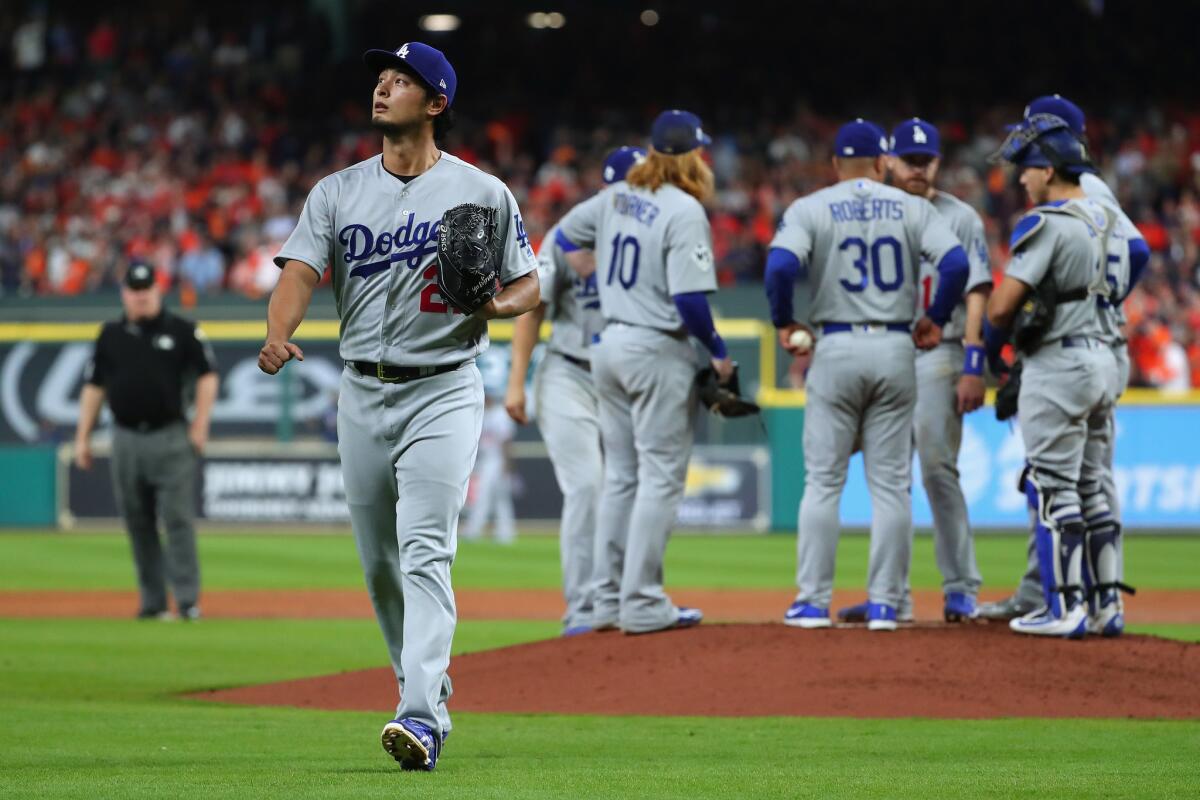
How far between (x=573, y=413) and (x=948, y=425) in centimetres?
189

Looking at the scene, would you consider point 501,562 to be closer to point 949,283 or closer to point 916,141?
point 916,141

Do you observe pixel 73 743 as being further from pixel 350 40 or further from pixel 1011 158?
pixel 350 40

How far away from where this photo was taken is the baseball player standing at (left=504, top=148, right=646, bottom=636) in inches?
363

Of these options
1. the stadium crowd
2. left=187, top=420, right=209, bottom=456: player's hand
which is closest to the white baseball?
left=187, top=420, right=209, bottom=456: player's hand

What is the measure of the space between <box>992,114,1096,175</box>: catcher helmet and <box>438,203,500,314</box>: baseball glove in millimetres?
3579

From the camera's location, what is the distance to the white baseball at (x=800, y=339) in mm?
8375

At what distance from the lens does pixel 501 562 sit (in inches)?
654

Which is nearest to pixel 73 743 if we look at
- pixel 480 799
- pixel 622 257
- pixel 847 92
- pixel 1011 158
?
pixel 480 799

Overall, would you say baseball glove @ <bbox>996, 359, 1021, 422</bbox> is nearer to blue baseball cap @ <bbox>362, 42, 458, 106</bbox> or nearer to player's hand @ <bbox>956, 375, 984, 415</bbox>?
player's hand @ <bbox>956, 375, 984, 415</bbox>

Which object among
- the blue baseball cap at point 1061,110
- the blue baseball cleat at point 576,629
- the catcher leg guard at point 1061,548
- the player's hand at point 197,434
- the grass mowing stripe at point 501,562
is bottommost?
the grass mowing stripe at point 501,562

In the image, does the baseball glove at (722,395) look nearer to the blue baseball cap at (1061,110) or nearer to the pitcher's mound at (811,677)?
the pitcher's mound at (811,677)

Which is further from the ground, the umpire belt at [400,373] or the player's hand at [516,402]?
the umpire belt at [400,373]

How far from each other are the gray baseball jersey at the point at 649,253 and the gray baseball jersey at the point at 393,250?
8.79 ft

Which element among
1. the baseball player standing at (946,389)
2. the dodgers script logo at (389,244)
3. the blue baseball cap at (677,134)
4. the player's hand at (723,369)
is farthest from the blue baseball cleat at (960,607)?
the dodgers script logo at (389,244)
